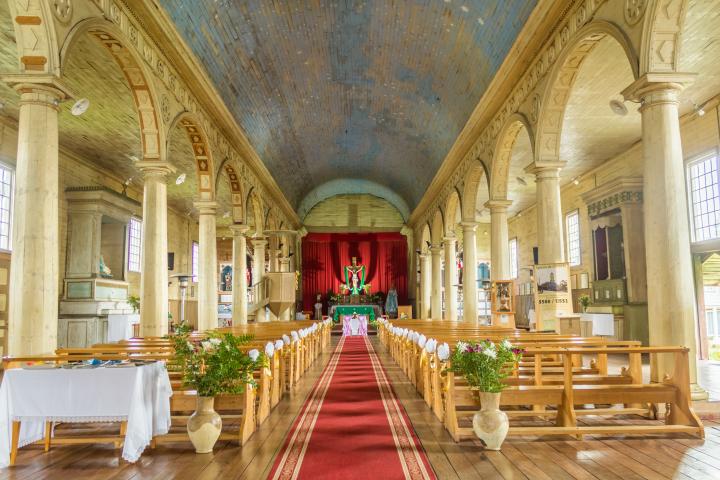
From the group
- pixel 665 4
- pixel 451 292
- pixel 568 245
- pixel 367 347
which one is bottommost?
pixel 367 347

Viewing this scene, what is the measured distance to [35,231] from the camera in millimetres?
5766

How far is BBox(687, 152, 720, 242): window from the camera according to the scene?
1170 cm

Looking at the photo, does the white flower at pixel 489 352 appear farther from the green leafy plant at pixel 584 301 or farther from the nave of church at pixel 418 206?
the green leafy plant at pixel 584 301

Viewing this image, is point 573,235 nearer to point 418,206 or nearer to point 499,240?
point 418,206

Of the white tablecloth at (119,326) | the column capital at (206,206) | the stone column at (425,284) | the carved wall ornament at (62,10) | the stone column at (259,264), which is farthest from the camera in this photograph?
the stone column at (425,284)

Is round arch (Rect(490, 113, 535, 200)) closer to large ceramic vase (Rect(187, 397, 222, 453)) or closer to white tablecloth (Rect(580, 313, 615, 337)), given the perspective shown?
white tablecloth (Rect(580, 313, 615, 337))

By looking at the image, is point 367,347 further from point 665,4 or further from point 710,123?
point 665,4

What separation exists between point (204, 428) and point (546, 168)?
276 inches

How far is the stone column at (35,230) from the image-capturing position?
5.70 m

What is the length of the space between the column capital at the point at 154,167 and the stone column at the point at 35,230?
2.90m

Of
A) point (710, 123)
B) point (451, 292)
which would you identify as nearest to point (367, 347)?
point (451, 292)

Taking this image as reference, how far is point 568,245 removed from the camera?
18.8m

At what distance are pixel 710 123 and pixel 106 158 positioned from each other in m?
14.5

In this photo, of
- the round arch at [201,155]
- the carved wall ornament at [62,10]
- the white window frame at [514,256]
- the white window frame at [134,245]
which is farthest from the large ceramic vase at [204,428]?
the white window frame at [514,256]
